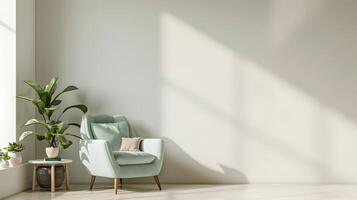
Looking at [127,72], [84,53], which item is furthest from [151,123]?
[84,53]

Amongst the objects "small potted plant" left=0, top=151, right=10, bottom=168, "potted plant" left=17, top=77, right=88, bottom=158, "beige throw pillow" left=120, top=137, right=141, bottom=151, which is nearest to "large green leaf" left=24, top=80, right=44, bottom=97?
"potted plant" left=17, top=77, right=88, bottom=158

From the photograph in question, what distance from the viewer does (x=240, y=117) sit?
7914mm

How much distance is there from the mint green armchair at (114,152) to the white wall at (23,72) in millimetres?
719

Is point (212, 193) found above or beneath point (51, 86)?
beneath

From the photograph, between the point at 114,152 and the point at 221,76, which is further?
the point at 221,76

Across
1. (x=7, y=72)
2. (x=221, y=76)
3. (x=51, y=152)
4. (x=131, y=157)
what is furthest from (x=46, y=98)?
(x=221, y=76)

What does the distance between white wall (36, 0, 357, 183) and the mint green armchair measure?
0.47 m

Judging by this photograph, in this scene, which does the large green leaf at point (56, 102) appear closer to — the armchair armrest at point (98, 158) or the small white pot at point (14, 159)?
the armchair armrest at point (98, 158)

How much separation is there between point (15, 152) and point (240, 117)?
273cm

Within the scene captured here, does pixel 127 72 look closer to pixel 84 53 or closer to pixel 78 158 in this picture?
pixel 84 53

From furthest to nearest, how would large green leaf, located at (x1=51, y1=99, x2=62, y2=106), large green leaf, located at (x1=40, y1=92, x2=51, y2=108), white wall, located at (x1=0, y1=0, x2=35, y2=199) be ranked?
1. large green leaf, located at (x1=51, y1=99, x2=62, y2=106)
2. large green leaf, located at (x1=40, y1=92, x2=51, y2=108)
3. white wall, located at (x1=0, y1=0, x2=35, y2=199)

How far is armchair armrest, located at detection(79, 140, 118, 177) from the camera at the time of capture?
677cm

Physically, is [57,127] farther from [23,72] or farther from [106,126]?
[23,72]

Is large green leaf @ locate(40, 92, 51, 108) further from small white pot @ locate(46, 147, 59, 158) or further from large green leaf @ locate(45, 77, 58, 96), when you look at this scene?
small white pot @ locate(46, 147, 59, 158)
